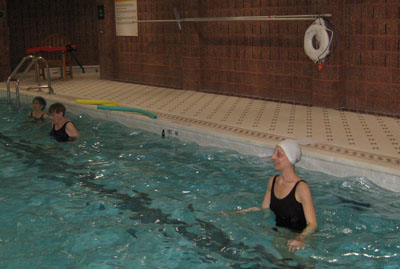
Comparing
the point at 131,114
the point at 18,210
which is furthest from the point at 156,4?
the point at 18,210

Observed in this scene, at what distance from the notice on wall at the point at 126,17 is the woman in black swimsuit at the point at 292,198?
9.30 meters

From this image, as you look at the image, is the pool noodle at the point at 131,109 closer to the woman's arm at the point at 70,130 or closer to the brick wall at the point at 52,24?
the woman's arm at the point at 70,130

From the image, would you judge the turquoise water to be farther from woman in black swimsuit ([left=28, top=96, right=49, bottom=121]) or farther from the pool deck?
woman in black swimsuit ([left=28, top=96, right=49, bottom=121])

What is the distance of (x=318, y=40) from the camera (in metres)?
8.30

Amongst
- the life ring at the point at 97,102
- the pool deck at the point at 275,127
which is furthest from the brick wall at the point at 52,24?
the life ring at the point at 97,102

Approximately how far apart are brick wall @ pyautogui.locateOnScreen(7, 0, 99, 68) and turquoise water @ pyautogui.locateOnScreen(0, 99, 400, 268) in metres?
9.00

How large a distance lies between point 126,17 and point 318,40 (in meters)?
6.03

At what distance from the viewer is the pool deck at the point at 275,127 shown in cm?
576

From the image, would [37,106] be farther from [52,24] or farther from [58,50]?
[52,24]

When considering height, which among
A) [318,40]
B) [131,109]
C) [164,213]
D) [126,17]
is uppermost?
[126,17]

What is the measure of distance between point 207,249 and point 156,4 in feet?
28.6

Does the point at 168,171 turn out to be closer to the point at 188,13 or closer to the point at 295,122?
the point at 295,122

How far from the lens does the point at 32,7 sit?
1559 cm

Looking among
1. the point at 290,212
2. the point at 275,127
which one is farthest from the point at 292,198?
the point at 275,127
